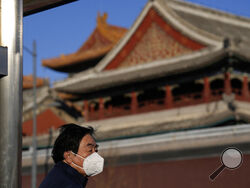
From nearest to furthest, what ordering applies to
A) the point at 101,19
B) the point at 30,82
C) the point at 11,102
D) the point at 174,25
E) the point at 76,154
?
A: 1. the point at 11,102
2. the point at 76,154
3. the point at 174,25
4. the point at 101,19
5. the point at 30,82

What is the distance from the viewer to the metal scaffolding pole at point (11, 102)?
225cm

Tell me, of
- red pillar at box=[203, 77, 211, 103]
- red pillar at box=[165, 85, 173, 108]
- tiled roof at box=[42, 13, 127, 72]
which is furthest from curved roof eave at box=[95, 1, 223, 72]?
tiled roof at box=[42, 13, 127, 72]

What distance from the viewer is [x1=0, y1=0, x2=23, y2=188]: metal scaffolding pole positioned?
2252mm

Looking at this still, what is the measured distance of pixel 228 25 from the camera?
89.4 ft

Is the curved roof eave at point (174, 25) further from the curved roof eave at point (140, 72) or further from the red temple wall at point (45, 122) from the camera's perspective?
the red temple wall at point (45, 122)

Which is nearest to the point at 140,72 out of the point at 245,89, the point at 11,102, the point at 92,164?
the point at 245,89

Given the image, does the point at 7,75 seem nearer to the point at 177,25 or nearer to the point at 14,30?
the point at 14,30

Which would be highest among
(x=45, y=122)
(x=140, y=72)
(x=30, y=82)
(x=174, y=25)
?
(x=174, y=25)

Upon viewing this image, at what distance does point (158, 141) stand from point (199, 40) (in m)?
5.32

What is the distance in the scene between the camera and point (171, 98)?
23516 millimetres

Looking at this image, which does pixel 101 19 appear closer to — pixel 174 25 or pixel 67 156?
pixel 174 25

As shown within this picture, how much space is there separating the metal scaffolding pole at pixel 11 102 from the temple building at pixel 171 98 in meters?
15.0

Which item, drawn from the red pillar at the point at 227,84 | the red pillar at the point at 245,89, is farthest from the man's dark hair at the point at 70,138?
the red pillar at the point at 245,89

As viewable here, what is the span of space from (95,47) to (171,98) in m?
8.77
